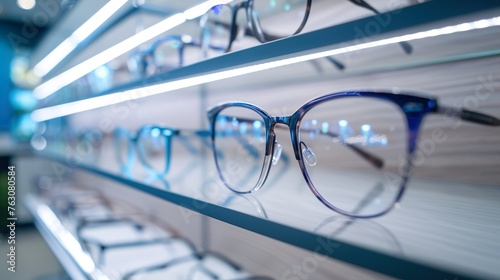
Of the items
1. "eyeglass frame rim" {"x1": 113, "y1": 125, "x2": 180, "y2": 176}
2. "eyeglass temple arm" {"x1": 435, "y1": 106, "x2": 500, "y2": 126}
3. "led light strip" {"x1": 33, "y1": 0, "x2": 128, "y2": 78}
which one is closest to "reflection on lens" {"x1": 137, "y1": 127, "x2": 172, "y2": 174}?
"eyeglass frame rim" {"x1": 113, "y1": 125, "x2": 180, "y2": 176}

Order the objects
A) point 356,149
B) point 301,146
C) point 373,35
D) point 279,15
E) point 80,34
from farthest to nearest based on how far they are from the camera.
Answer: point 80,34, point 279,15, point 356,149, point 301,146, point 373,35

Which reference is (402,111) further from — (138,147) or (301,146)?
(138,147)

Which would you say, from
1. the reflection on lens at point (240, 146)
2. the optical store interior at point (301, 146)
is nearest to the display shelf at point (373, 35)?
the optical store interior at point (301, 146)

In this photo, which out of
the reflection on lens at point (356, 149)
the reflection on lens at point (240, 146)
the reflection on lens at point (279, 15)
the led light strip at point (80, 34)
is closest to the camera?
the reflection on lens at point (356, 149)

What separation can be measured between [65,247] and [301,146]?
0.93 metres

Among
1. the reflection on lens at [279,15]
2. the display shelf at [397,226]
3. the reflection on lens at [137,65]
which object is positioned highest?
the reflection on lens at [279,15]

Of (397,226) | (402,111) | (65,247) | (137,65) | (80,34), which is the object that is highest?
(80,34)

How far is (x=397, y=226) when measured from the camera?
0.31 m

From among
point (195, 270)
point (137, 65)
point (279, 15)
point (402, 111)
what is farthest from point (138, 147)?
point (402, 111)

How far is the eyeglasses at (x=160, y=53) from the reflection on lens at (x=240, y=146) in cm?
19

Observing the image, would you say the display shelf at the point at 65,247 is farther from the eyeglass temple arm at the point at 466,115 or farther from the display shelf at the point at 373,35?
the eyeglass temple arm at the point at 466,115

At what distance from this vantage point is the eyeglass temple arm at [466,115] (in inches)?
11.7

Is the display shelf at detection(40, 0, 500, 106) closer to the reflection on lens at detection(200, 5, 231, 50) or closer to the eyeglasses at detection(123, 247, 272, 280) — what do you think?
the reflection on lens at detection(200, 5, 231, 50)

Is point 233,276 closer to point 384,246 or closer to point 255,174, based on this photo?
point 255,174
